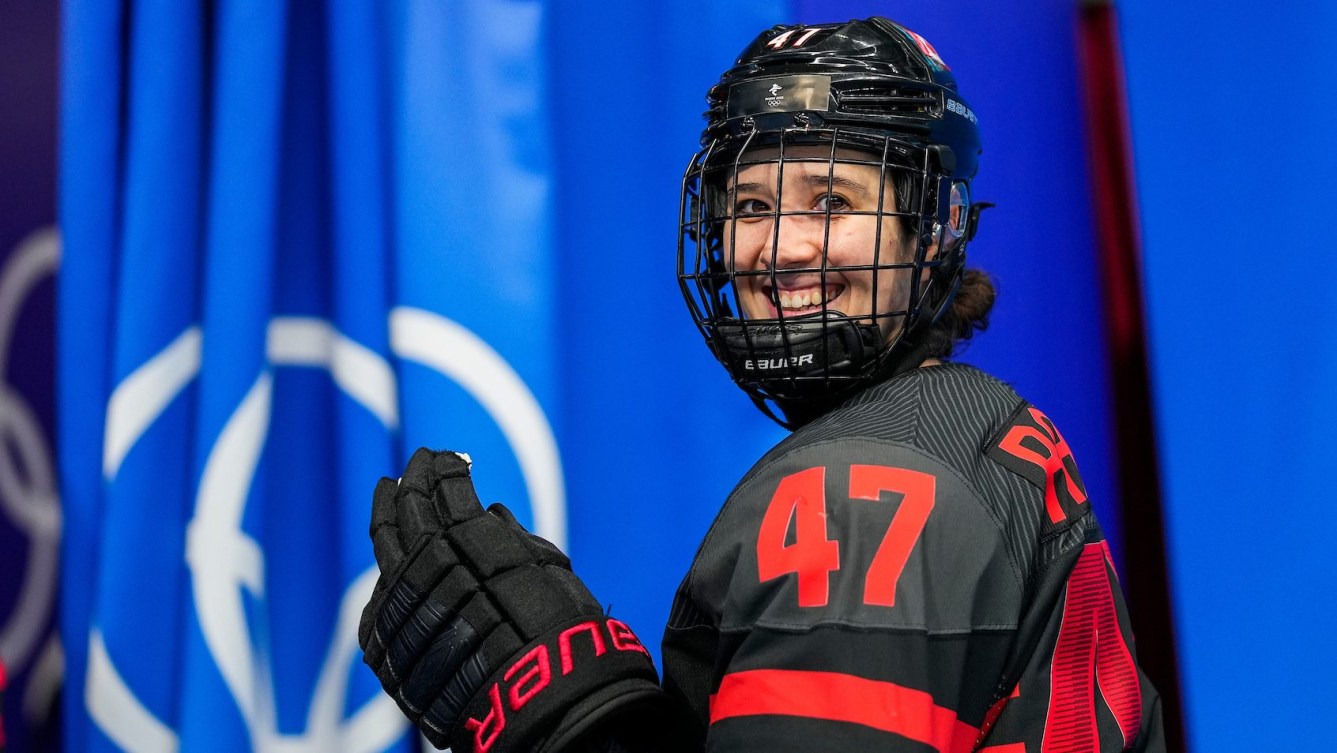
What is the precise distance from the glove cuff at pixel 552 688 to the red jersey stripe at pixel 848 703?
14cm

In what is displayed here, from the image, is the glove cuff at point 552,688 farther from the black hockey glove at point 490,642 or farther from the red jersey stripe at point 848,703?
the red jersey stripe at point 848,703

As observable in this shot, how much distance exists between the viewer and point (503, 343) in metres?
1.68

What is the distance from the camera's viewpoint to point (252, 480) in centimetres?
156

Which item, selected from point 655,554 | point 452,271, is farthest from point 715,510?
point 452,271

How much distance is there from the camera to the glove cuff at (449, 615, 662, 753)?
34.7 inches

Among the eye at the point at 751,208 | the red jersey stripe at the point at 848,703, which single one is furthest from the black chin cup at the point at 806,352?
the red jersey stripe at the point at 848,703

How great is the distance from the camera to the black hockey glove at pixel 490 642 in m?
0.89

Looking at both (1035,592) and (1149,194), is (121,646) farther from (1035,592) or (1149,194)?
(1149,194)

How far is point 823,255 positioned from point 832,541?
317 mm

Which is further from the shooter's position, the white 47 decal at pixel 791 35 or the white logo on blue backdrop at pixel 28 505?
the white logo on blue backdrop at pixel 28 505

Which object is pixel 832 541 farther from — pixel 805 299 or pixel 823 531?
pixel 805 299

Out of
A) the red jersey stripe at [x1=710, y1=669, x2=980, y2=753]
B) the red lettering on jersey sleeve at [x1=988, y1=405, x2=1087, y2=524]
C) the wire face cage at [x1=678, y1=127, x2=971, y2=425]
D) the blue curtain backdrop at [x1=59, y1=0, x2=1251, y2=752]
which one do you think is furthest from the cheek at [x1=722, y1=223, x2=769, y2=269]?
the blue curtain backdrop at [x1=59, y1=0, x2=1251, y2=752]

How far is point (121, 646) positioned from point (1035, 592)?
3.77 feet

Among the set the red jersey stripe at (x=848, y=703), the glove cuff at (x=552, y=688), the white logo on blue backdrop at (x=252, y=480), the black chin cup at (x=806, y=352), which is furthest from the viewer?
the white logo on blue backdrop at (x=252, y=480)
